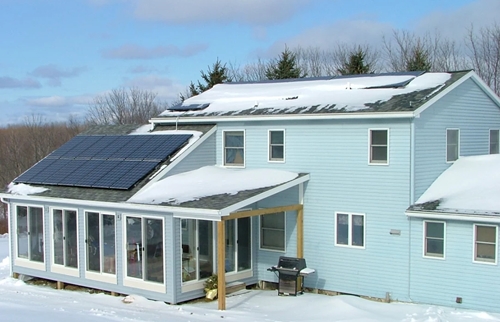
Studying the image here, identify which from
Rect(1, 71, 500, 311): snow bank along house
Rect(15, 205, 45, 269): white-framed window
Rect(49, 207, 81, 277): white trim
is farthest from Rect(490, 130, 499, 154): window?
Rect(15, 205, 45, 269): white-framed window

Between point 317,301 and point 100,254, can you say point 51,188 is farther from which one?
point 317,301

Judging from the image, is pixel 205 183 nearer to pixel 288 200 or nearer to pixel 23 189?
pixel 288 200

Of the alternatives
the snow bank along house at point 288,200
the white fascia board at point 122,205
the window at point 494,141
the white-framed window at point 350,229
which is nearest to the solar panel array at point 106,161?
the snow bank along house at point 288,200

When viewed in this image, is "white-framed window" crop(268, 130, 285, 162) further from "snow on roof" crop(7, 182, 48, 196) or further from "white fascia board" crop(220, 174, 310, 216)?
"snow on roof" crop(7, 182, 48, 196)

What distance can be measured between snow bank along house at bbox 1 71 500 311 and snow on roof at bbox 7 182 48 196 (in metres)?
0.10

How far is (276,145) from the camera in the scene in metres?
16.1

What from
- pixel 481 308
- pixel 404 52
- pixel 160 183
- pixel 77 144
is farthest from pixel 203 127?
pixel 404 52

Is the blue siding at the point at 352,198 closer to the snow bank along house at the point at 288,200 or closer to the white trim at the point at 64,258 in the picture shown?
the snow bank along house at the point at 288,200

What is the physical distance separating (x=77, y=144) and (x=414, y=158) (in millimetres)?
11062

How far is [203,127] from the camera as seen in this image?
1711cm

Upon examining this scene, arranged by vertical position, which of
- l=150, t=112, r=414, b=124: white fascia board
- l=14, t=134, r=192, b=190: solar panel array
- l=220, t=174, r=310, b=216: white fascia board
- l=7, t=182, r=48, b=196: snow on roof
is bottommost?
l=7, t=182, r=48, b=196: snow on roof

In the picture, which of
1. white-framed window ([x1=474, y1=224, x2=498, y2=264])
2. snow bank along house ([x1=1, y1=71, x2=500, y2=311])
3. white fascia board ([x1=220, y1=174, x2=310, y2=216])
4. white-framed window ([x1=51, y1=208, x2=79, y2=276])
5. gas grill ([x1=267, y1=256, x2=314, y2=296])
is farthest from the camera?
white-framed window ([x1=51, y1=208, x2=79, y2=276])

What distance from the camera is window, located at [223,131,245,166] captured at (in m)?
16.7

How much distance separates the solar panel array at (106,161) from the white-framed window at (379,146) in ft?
17.5
